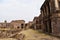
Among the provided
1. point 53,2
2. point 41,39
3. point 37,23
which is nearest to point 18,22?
point 37,23

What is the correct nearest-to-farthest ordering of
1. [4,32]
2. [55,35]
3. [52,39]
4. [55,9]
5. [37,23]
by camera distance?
1. [52,39]
2. [55,35]
3. [55,9]
4. [4,32]
5. [37,23]

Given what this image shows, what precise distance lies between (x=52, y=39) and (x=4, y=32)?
16262 mm

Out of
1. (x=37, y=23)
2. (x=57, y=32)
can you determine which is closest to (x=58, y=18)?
(x=57, y=32)

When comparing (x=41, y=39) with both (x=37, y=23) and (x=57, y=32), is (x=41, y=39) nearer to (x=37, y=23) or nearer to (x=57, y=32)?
(x=57, y=32)

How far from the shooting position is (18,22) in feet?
125

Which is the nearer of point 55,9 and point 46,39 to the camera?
point 46,39

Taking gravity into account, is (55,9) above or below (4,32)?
above

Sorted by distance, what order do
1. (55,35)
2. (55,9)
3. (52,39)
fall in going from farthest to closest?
(55,9), (55,35), (52,39)

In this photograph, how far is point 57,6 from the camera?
16.9 metres

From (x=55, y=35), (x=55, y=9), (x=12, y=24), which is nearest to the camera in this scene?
(x=55, y=35)

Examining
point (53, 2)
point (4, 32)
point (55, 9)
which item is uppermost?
point (53, 2)

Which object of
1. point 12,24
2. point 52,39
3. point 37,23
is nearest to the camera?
point 52,39

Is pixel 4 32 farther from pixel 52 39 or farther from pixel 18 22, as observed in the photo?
pixel 52 39

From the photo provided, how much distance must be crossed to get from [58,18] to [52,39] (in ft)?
11.3
